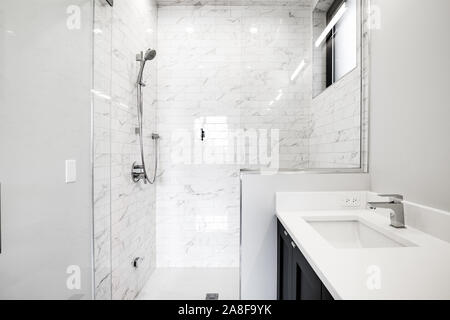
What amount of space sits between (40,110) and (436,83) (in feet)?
5.28

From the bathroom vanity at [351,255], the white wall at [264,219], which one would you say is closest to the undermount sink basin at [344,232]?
the bathroom vanity at [351,255]

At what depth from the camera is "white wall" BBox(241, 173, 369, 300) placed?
152 centimetres

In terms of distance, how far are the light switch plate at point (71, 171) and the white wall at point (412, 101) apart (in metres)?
1.61

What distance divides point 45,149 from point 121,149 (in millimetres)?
644

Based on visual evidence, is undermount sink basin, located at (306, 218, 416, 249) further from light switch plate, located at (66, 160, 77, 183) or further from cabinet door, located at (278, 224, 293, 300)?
light switch plate, located at (66, 160, 77, 183)

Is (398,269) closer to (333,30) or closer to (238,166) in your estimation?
(238,166)

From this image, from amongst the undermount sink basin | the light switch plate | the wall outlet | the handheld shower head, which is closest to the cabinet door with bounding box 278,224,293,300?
the undermount sink basin

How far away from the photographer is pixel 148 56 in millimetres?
1744

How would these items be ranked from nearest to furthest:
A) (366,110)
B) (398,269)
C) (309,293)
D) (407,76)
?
(398,269) < (309,293) < (407,76) < (366,110)

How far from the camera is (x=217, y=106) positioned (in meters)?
1.87

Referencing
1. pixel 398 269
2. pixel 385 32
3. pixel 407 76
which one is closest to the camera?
pixel 398 269

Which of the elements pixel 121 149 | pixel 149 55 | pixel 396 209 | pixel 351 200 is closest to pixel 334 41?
pixel 351 200

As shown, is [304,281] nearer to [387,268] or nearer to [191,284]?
[387,268]

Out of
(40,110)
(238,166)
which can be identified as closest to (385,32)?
(238,166)
